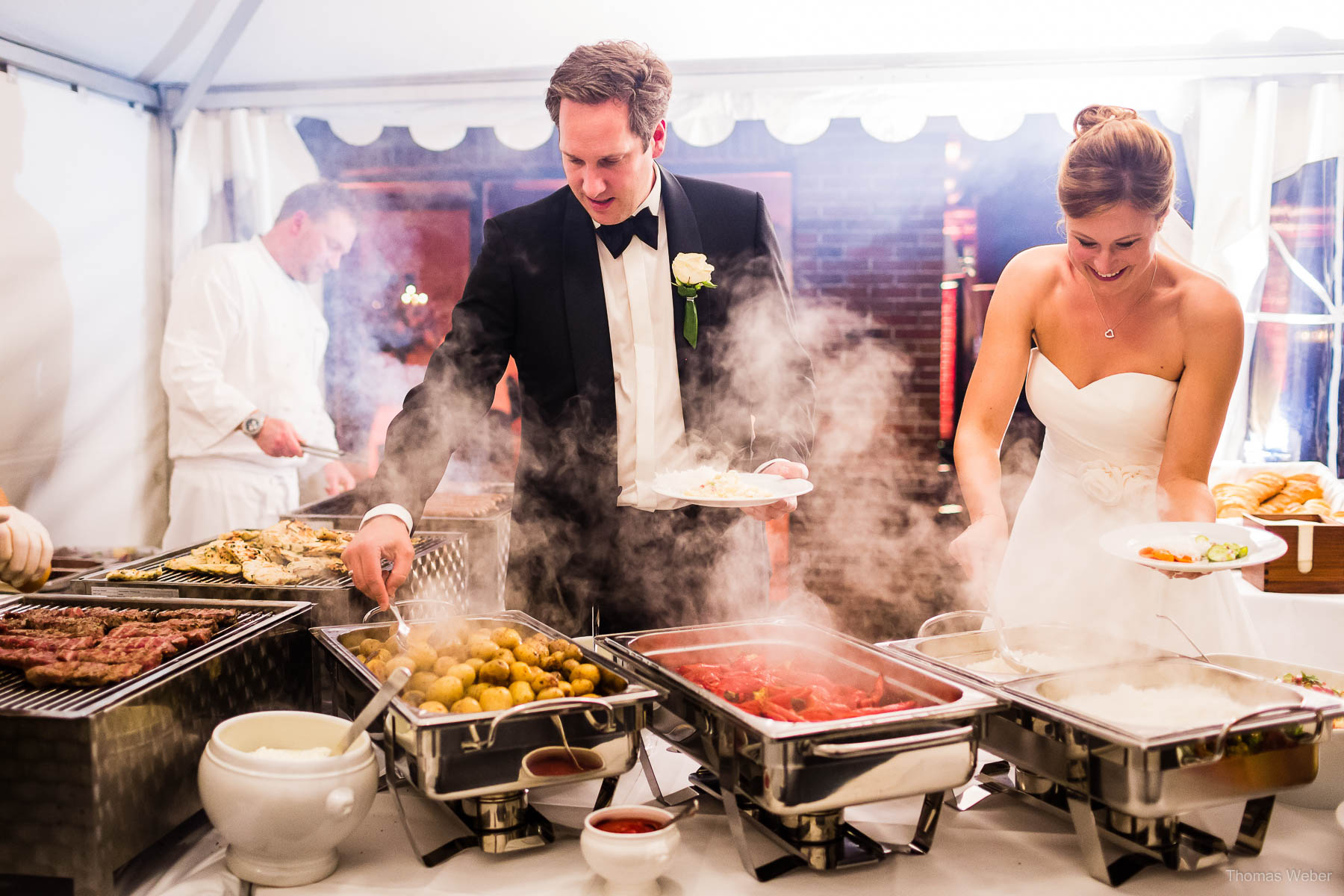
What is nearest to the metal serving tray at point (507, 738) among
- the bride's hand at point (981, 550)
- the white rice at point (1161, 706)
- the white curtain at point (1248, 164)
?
the white rice at point (1161, 706)

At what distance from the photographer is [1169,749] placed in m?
1.34

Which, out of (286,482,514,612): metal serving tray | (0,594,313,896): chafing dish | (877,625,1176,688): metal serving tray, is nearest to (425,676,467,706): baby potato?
(0,594,313,896): chafing dish

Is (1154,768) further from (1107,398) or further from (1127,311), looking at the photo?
(1127,311)

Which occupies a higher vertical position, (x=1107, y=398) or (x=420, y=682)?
(x=1107, y=398)

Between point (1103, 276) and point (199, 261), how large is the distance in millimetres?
4649

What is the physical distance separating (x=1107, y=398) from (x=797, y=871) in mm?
1734

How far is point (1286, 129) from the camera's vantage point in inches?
181

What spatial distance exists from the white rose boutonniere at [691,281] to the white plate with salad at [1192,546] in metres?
1.11

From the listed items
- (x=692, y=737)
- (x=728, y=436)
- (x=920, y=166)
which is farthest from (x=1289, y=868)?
(x=920, y=166)

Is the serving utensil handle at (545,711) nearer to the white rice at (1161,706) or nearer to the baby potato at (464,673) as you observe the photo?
the baby potato at (464,673)

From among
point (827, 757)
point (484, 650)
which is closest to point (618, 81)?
point (484, 650)

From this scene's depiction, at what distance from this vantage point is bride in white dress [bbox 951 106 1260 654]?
235 centimetres

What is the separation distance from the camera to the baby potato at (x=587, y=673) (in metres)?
1.58

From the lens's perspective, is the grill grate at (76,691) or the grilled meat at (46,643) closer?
the grill grate at (76,691)
